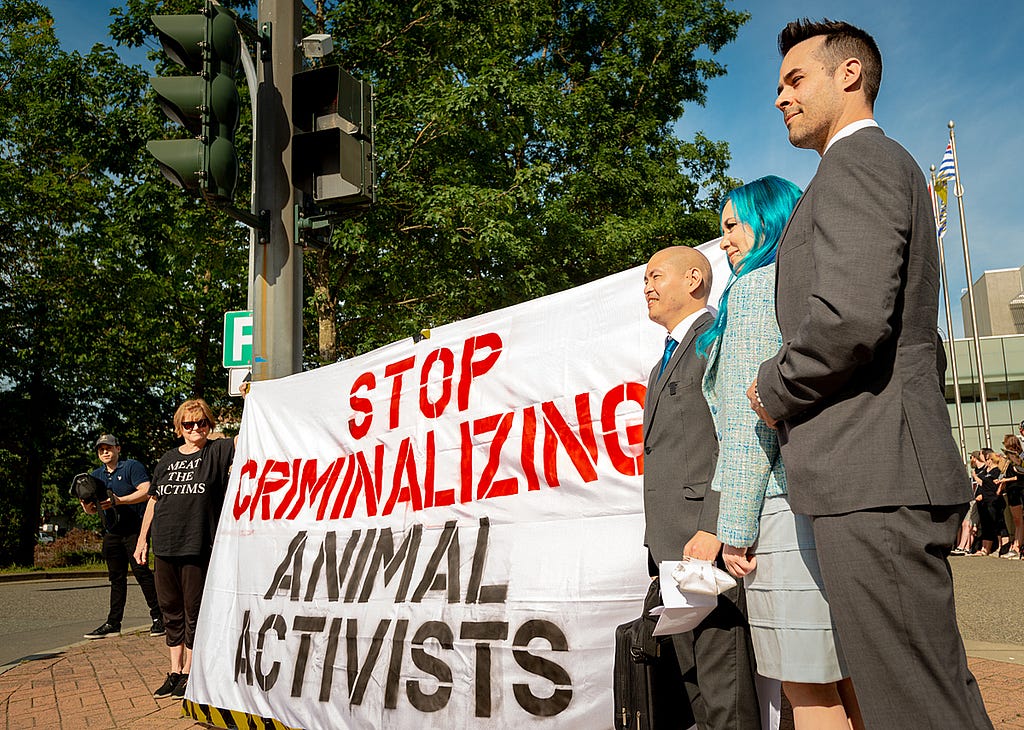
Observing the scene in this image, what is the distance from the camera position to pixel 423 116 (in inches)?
552

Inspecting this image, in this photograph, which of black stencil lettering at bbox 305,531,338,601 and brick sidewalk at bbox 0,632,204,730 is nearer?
black stencil lettering at bbox 305,531,338,601

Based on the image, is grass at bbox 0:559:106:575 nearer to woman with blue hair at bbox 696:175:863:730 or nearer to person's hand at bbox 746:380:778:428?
woman with blue hair at bbox 696:175:863:730

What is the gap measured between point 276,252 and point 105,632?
553 centimetres

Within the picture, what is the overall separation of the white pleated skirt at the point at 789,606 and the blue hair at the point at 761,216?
60 cm

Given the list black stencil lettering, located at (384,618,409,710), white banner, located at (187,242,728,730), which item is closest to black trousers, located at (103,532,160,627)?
white banner, located at (187,242,728,730)

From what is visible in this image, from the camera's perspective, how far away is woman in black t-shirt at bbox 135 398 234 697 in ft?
19.4

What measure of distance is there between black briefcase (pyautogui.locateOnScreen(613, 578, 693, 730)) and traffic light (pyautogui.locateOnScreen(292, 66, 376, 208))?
3.61 m

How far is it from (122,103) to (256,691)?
1274 centimetres

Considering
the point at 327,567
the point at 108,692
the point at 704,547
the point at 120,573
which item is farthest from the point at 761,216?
the point at 120,573

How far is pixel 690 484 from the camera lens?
2.96 metres

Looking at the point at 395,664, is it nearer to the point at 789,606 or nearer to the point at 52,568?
the point at 789,606

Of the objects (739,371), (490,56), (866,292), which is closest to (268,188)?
(739,371)

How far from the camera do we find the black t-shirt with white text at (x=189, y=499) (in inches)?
234

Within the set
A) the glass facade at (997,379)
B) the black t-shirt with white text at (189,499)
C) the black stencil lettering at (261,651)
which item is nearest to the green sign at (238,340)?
the black t-shirt with white text at (189,499)
